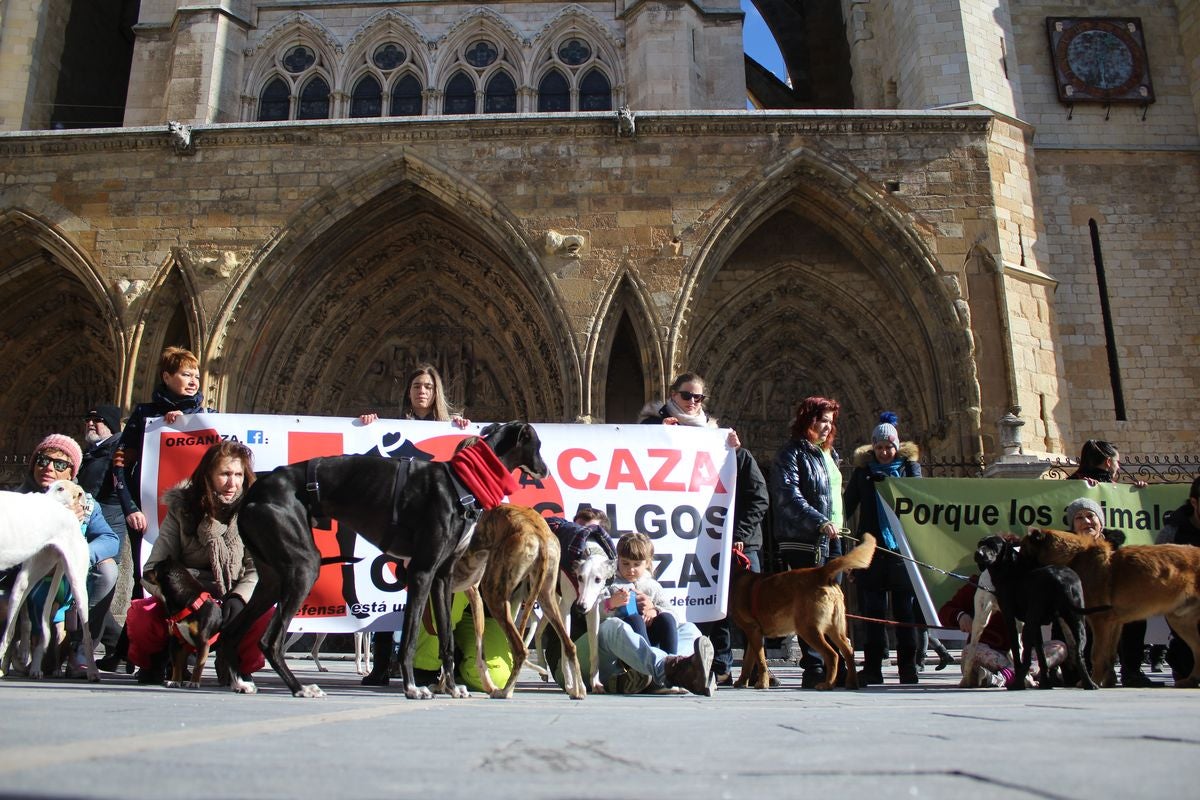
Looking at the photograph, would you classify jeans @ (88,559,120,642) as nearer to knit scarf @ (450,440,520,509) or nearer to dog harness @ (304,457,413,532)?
dog harness @ (304,457,413,532)

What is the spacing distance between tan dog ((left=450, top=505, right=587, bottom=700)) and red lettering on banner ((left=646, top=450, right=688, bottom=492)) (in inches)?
79.0

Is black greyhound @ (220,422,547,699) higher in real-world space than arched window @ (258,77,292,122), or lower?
lower

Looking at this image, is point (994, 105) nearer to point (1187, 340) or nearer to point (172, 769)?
point (1187, 340)

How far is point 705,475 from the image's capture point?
589cm

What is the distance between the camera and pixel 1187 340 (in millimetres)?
12227

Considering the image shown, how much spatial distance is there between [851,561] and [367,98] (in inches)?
485

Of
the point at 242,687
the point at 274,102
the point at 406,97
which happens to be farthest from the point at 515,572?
the point at 274,102

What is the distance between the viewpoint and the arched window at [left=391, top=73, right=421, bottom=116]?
571 inches

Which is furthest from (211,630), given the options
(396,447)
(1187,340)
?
(1187,340)

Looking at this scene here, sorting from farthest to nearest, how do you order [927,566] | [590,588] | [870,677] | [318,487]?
1. [927,566]
2. [870,677]
3. [590,588]
4. [318,487]

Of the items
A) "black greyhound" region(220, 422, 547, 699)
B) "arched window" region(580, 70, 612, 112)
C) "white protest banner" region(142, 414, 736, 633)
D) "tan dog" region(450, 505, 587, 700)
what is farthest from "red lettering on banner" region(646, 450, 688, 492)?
"arched window" region(580, 70, 612, 112)

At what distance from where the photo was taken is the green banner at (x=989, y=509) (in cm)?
644

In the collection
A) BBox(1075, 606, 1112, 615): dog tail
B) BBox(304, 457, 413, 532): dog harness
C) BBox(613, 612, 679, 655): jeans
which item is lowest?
BBox(613, 612, 679, 655): jeans

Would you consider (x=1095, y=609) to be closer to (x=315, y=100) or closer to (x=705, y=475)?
(x=705, y=475)
